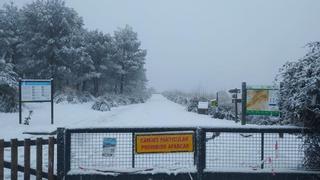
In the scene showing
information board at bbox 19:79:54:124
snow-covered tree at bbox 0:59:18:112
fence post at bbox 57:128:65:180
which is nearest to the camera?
fence post at bbox 57:128:65:180

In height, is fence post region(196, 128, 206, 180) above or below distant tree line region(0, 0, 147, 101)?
below

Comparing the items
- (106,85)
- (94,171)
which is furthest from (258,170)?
(106,85)

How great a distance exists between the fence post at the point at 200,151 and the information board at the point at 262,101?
780 cm

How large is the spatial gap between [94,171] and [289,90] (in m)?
3.87

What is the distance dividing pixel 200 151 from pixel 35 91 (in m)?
16.3

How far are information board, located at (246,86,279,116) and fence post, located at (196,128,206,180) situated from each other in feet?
25.6

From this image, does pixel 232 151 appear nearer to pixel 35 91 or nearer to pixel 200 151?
pixel 200 151

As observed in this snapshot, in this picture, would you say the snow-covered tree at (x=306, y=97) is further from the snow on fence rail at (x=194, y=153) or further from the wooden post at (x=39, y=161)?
the wooden post at (x=39, y=161)

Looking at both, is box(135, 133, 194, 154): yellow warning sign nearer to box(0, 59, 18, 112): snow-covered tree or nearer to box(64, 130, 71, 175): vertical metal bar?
box(64, 130, 71, 175): vertical metal bar

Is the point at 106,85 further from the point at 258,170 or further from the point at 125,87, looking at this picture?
the point at 258,170

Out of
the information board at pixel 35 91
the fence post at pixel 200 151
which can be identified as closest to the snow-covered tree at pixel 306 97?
the fence post at pixel 200 151

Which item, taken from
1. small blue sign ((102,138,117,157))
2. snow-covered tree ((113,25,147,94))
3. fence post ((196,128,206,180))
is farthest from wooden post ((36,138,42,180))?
snow-covered tree ((113,25,147,94))

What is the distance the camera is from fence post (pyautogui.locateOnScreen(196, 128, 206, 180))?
828 centimetres

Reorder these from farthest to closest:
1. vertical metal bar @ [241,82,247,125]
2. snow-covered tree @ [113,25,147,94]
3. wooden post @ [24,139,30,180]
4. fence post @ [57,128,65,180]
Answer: snow-covered tree @ [113,25,147,94]
vertical metal bar @ [241,82,247,125]
fence post @ [57,128,65,180]
wooden post @ [24,139,30,180]
